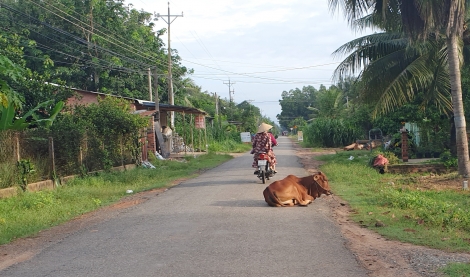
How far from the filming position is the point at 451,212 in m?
9.63

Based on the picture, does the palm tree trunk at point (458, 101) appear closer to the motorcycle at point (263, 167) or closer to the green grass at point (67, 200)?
the motorcycle at point (263, 167)

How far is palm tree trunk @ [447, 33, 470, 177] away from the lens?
1512cm

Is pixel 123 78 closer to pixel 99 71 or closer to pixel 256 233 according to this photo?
pixel 99 71

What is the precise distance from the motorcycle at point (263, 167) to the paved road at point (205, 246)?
360 centimetres

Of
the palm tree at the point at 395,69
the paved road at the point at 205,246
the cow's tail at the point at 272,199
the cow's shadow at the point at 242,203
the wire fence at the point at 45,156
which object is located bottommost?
the paved road at the point at 205,246

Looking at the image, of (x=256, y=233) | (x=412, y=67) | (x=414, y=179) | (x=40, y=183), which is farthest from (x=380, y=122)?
(x=256, y=233)

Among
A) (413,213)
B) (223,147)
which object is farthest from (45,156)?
(223,147)

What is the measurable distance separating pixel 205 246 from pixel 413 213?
4.66 meters

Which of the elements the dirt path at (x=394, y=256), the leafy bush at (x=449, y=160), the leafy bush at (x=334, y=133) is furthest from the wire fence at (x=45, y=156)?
the leafy bush at (x=334, y=133)

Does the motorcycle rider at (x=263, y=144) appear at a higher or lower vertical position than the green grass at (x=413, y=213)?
higher

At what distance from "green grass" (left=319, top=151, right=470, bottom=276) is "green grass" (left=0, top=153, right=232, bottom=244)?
5.72m

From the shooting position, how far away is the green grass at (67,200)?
10008 mm

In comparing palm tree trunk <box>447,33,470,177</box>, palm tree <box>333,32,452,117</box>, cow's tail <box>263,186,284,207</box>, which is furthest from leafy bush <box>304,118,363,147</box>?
cow's tail <box>263,186,284,207</box>

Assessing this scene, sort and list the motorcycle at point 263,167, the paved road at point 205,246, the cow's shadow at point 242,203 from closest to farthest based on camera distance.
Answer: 1. the paved road at point 205,246
2. the cow's shadow at point 242,203
3. the motorcycle at point 263,167
